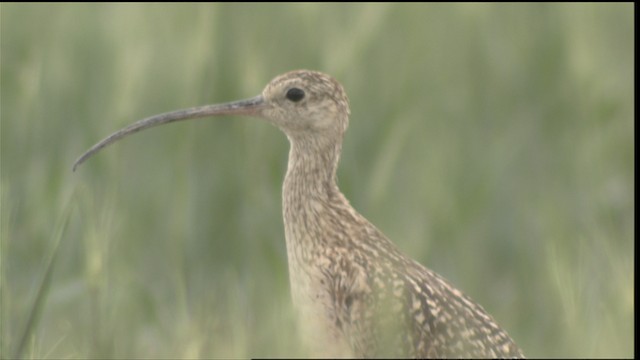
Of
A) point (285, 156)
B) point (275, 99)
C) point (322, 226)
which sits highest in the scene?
point (285, 156)

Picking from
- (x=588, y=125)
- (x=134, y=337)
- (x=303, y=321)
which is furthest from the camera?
(x=588, y=125)

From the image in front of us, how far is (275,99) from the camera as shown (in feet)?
20.6

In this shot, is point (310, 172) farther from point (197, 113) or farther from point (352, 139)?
point (352, 139)

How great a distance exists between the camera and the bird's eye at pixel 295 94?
6.31 metres

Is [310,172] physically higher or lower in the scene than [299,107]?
lower

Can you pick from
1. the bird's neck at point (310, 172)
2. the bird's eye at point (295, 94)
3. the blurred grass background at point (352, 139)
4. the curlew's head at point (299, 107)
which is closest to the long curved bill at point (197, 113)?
the curlew's head at point (299, 107)

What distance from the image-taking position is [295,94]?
249 inches

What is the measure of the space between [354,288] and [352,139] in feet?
11.0

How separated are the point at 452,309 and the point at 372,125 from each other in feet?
11.2

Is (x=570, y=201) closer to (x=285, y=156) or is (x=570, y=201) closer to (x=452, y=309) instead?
(x=285, y=156)

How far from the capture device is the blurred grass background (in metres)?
8.18

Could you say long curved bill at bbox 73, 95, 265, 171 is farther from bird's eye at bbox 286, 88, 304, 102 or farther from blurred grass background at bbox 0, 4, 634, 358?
blurred grass background at bbox 0, 4, 634, 358

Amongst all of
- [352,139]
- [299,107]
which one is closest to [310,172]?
[299,107]

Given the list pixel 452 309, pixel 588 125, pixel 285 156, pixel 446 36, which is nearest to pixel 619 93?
pixel 588 125
